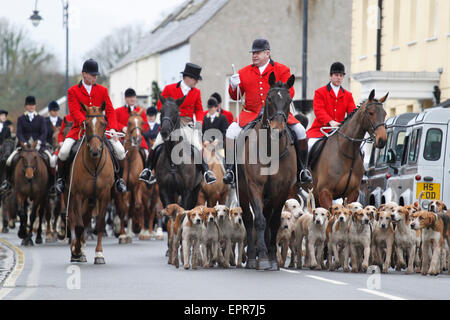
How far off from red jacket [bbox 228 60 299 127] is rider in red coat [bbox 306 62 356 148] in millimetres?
2851

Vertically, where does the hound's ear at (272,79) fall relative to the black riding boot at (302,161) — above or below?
above

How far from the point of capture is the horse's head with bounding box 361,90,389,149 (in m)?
16.3

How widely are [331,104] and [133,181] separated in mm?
6572

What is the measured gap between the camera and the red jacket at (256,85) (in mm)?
15281

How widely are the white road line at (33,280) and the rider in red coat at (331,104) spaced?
466 cm

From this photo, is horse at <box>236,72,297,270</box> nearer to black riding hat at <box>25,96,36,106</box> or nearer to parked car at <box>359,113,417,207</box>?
parked car at <box>359,113,417,207</box>

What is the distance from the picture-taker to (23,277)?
13977 millimetres

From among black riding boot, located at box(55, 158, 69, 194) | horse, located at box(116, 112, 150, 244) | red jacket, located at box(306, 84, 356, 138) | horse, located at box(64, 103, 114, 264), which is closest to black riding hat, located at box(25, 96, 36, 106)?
horse, located at box(116, 112, 150, 244)

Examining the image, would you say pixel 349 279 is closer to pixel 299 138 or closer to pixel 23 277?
pixel 299 138

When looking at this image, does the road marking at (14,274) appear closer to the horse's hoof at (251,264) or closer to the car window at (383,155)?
the horse's hoof at (251,264)

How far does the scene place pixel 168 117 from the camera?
17688 mm

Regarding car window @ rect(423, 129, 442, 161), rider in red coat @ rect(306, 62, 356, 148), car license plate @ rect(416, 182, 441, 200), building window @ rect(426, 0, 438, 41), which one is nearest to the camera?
rider in red coat @ rect(306, 62, 356, 148)

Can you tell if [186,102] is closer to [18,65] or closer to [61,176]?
[61,176]

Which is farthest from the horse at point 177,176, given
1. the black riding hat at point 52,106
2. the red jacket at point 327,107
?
the black riding hat at point 52,106
